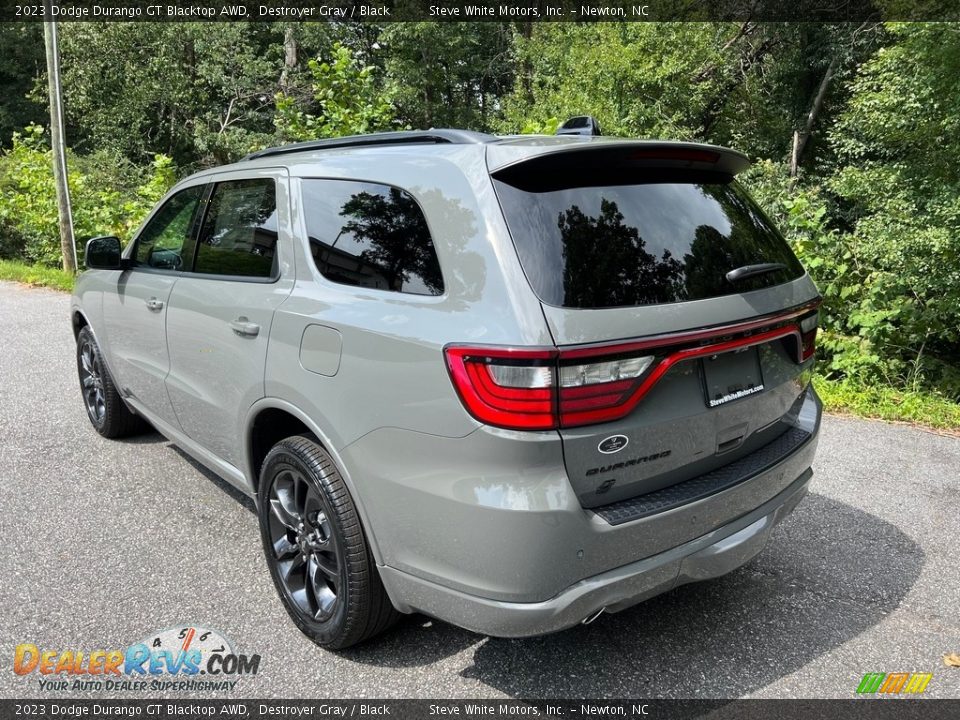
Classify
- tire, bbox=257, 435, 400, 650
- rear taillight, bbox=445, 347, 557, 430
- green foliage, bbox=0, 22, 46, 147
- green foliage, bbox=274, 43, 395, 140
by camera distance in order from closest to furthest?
rear taillight, bbox=445, 347, 557, 430 < tire, bbox=257, 435, 400, 650 < green foliage, bbox=274, 43, 395, 140 < green foliage, bbox=0, 22, 46, 147

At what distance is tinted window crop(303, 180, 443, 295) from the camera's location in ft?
7.52

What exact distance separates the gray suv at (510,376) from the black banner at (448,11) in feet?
57.6

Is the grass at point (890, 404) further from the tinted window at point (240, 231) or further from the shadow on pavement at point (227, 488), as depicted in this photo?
the tinted window at point (240, 231)

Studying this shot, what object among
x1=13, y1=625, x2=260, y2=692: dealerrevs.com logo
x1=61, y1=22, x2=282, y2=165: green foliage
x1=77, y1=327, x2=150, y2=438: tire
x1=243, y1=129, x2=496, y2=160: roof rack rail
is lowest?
x1=13, y1=625, x2=260, y2=692: dealerrevs.com logo

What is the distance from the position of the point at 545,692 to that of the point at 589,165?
5.93 feet

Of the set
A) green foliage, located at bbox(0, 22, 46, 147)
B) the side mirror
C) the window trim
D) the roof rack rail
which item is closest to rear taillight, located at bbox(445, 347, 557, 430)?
the window trim

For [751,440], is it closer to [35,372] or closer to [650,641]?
[650,641]

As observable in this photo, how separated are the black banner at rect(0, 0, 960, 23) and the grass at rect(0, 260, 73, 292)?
1101cm

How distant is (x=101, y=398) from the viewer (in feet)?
15.7

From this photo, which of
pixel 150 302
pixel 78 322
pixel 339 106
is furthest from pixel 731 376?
pixel 339 106

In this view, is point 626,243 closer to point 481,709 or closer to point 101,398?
point 481,709

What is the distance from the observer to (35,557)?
3303mm

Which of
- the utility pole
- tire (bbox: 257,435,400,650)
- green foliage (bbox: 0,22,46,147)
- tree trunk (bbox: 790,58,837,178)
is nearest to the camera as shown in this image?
tire (bbox: 257,435,400,650)

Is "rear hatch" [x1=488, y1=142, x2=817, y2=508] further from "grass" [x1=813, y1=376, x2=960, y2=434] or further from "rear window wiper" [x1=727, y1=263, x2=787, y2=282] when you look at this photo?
"grass" [x1=813, y1=376, x2=960, y2=434]
